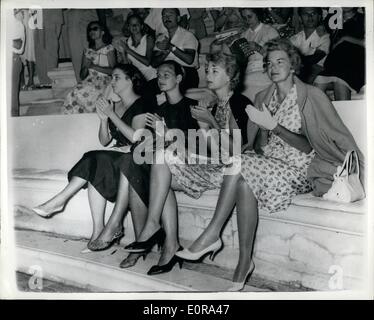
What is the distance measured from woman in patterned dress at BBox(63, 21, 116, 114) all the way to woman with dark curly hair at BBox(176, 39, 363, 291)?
1.39 metres

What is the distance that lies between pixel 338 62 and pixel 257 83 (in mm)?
767

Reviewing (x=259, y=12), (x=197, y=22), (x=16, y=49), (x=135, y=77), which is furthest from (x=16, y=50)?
(x=259, y=12)

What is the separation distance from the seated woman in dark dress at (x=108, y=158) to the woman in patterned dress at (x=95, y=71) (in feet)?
0.24

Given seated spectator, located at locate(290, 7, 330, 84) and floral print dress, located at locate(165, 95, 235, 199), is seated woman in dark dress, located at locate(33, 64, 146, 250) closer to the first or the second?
floral print dress, located at locate(165, 95, 235, 199)

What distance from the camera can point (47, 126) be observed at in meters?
5.02

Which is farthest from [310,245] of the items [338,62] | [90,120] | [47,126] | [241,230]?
[47,126]

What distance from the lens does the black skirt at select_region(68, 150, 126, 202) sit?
4988 mm

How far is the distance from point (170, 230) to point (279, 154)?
4.01 ft

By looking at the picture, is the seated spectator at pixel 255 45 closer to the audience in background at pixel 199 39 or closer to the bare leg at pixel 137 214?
the audience in background at pixel 199 39

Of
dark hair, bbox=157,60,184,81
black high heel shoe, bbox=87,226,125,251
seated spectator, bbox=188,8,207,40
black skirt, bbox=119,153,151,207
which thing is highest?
seated spectator, bbox=188,8,207,40

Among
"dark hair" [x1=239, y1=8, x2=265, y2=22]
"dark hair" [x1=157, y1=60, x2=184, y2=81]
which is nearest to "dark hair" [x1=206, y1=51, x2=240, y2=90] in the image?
"dark hair" [x1=157, y1=60, x2=184, y2=81]

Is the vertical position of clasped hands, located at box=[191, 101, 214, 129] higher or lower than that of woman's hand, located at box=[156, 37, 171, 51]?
lower

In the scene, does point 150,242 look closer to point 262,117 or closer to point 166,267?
point 166,267

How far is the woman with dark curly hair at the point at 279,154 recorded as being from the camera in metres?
4.81
